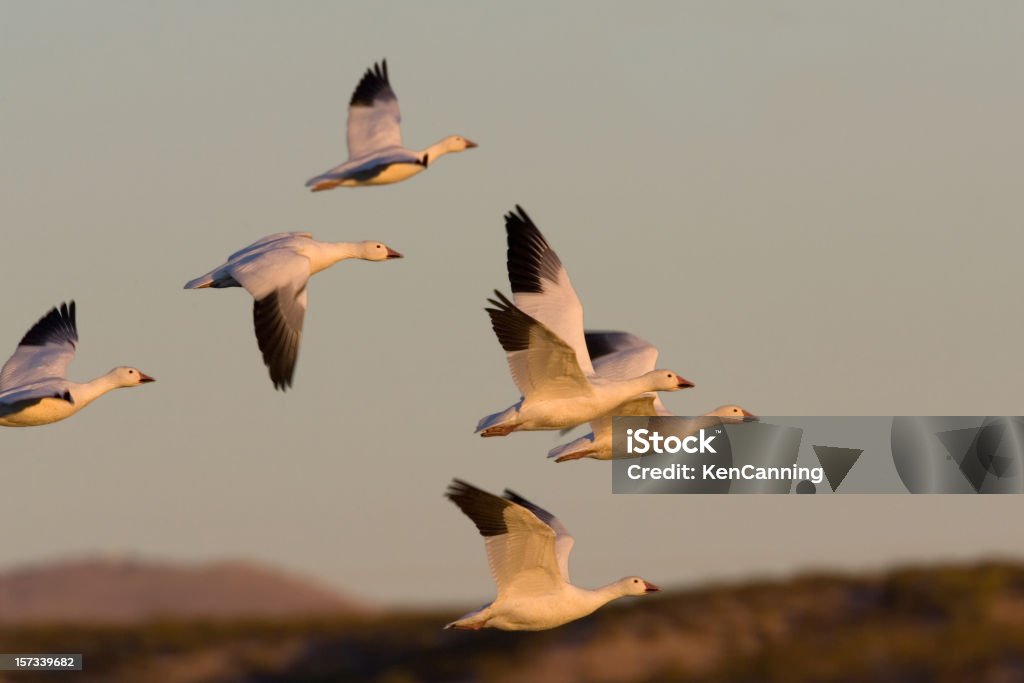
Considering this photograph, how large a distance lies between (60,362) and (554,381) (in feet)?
18.9

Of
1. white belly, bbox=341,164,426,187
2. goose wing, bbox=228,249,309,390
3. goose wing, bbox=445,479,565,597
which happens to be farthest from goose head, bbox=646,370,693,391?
white belly, bbox=341,164,426,187

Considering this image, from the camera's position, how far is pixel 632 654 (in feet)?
114

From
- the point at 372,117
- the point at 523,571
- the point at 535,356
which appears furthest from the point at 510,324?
the point at 372,117

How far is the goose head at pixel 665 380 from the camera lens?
1788 cm

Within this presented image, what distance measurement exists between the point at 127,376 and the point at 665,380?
539 centimetres

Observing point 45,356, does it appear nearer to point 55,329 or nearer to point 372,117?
point 55,329

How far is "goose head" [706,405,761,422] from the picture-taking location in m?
19.7

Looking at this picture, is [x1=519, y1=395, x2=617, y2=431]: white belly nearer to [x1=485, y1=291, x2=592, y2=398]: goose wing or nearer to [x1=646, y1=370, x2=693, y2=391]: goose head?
[x1=485, y1=291, x2=592, y2=398]: goose wing

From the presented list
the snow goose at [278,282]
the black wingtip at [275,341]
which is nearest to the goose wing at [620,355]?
the snow goose at [278,282]

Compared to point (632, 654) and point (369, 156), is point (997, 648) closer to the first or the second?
point (632, 654)

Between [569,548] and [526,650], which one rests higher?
[569,548]

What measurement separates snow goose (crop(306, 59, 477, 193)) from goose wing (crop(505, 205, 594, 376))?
1.80 meters

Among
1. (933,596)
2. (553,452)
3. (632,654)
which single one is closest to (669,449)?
(553,452)

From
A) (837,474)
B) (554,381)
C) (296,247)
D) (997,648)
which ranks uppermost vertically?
(296,247)
